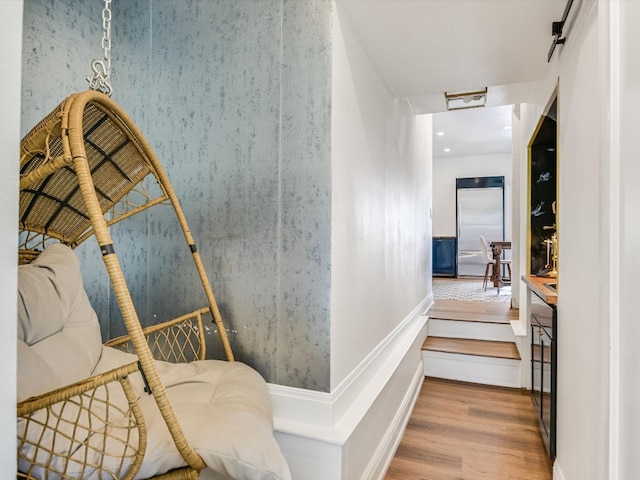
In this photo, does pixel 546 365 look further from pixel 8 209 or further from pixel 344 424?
pixel 8 209

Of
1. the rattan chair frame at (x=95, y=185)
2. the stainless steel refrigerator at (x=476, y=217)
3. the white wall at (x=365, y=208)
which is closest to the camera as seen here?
the rattan chair frame at (x=95, y=185)

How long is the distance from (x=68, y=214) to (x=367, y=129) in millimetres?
1461

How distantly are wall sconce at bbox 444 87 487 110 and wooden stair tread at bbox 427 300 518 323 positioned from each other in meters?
2.16

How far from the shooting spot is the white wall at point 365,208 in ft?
5.29

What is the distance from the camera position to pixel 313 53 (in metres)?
1.57

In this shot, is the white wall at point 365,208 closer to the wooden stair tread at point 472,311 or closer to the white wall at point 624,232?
the white wall at point 624,232

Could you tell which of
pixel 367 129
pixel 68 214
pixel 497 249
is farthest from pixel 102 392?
pixel 497 249

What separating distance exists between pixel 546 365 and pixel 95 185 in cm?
242

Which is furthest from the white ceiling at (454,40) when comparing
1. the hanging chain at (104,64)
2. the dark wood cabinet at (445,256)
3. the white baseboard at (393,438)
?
the dark wood cabinet at (445,256)

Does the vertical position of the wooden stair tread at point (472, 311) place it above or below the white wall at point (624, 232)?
below

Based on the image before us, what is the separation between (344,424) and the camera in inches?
61.1

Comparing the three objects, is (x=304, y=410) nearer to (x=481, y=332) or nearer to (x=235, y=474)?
(x=235, y=474)

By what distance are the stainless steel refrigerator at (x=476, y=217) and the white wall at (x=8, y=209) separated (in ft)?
29.0

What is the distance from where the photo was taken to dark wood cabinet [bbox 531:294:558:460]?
194 centimetres
